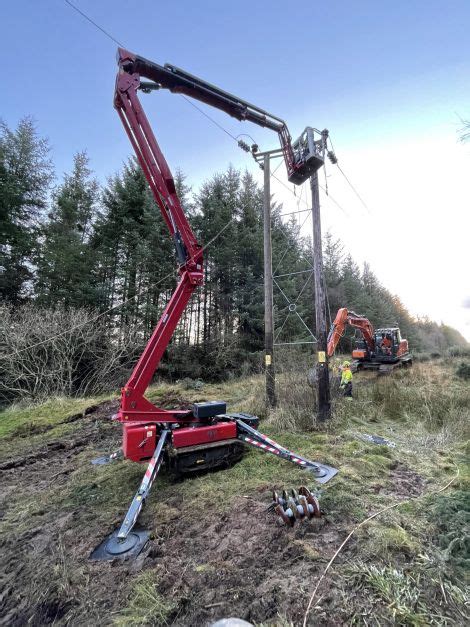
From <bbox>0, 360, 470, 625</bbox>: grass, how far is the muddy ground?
4 centimetres

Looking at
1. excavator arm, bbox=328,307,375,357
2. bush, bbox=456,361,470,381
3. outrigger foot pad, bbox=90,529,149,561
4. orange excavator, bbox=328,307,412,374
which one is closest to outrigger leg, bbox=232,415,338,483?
outrigger foot pad, bbox=90,529,149,561

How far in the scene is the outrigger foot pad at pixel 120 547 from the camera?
97.8 inches

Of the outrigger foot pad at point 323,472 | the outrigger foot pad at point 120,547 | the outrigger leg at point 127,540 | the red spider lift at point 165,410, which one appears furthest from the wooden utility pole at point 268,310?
the outrigger foot pad at point 120,547

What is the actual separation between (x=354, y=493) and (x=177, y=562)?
1987 millimetres

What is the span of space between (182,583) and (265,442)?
2.16m

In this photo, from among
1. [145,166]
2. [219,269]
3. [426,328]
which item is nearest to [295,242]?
[219,269]

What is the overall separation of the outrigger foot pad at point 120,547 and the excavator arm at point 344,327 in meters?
8.08

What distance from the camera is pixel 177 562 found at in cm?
233

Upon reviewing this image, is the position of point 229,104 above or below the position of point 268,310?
above

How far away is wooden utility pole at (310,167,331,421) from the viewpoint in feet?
19.2

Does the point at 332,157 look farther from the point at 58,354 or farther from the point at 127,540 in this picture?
the point at 58,354

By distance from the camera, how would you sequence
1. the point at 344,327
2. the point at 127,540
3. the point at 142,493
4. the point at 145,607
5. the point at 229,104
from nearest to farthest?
the point at 145,607, the point at 127,540, the point at 142,493, the point at 229,104, the point at 344,327

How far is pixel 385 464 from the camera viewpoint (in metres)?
3.97

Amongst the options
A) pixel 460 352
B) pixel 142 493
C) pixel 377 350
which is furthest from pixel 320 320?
pixel 460 352
